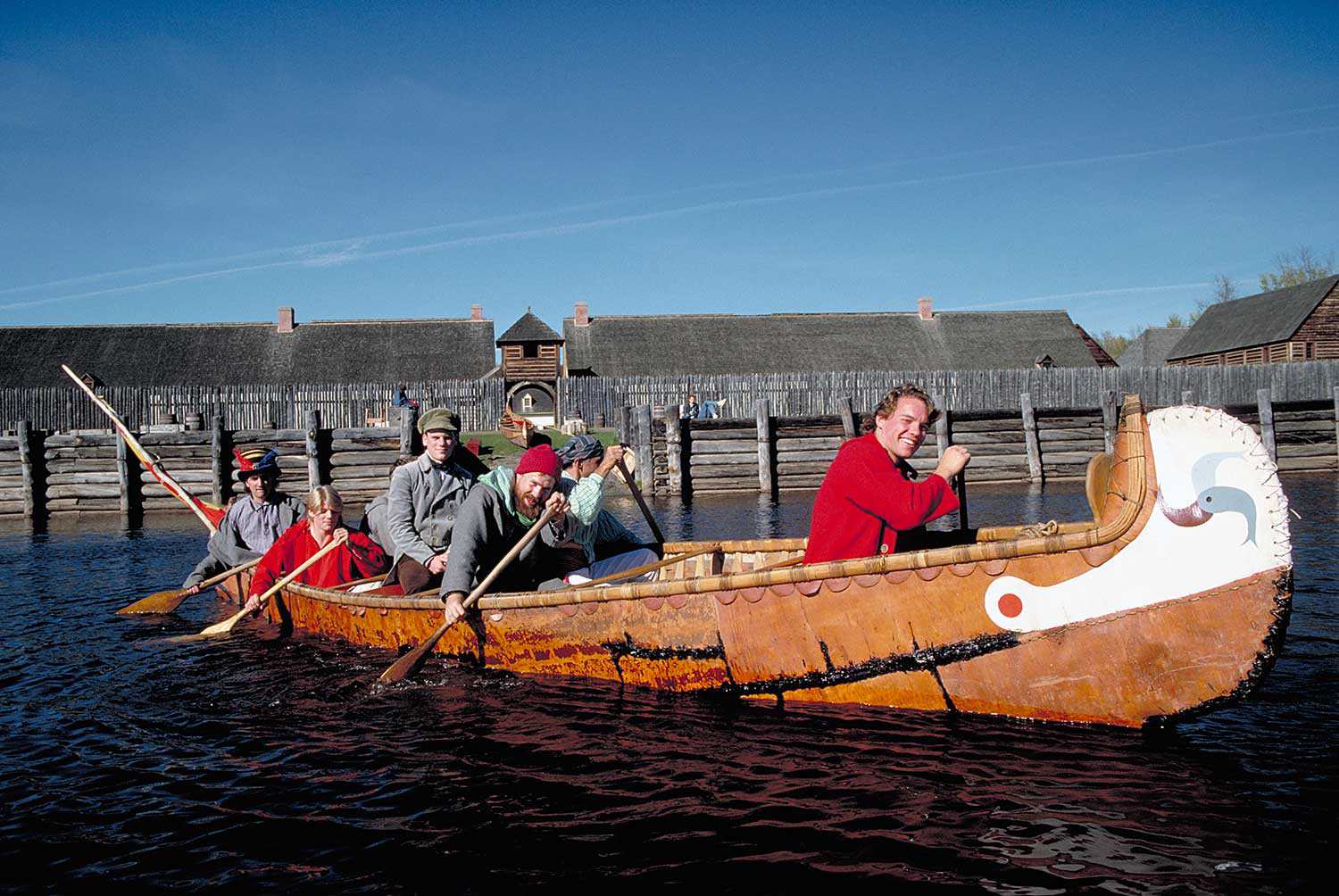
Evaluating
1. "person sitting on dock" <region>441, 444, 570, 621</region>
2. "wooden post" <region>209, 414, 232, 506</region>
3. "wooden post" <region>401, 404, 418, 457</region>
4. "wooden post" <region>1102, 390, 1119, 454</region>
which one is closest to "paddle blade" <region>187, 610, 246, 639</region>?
"person sitting on dock" <region>441, 444, 570, 621</region>

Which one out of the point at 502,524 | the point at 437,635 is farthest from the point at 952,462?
the point at 437,635

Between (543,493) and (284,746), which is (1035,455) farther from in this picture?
(284,746)

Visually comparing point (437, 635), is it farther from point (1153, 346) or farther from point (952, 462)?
point (1153, 346)

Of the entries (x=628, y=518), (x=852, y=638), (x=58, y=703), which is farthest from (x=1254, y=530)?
(x=628, y=518)

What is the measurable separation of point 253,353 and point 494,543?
43068 millimetres

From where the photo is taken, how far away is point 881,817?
14.2 ft

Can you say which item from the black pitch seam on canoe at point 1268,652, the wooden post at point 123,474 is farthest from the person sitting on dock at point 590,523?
the wooden post at point 123,474

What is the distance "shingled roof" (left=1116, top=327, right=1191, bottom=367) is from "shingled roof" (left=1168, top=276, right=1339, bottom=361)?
7364 mm

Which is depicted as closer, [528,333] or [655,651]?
[655,651]

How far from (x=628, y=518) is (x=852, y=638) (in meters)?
12.5

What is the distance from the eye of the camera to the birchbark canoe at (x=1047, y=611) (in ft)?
15.2

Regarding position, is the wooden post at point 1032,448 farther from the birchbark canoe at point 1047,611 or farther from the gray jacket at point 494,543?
the gray jacket at point 494,543

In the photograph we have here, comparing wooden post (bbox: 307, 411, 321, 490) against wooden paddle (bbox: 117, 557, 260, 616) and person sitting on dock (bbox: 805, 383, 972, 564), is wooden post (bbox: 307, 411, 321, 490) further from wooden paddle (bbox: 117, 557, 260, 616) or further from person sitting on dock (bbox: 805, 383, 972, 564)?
person sitting on dock (bbox: 805, 383, 972, 564)

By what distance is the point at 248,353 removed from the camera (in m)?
45.5
